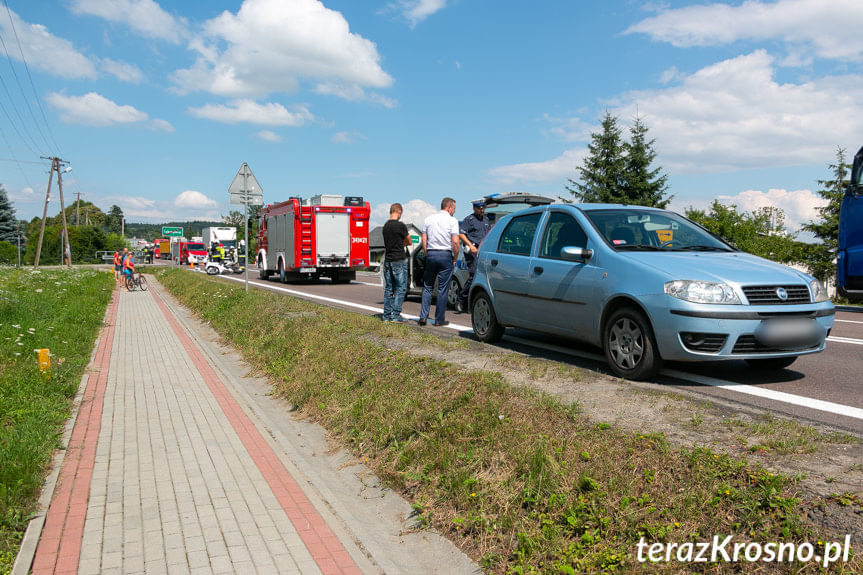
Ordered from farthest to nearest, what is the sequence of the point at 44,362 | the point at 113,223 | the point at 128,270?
the point at 113,223, the point at 128,270, the point at 44,362

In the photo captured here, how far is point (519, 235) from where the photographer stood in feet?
25.7

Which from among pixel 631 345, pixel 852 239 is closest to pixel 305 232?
pixel 852 239

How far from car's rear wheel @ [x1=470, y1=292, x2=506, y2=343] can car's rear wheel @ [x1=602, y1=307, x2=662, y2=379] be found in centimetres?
217

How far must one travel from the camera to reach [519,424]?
418 centimetres

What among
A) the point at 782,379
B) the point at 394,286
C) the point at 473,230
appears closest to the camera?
the point at 782,379

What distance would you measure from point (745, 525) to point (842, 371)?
4707 mm

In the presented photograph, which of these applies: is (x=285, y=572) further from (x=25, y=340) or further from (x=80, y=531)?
(x=25, y=340)

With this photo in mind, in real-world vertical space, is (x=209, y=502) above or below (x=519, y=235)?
below

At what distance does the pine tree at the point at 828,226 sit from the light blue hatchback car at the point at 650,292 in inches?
1070

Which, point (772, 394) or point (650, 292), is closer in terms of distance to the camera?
point (772, 394)

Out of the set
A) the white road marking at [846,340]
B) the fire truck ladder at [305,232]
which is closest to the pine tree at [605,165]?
the fire truck ladder at [305,232]

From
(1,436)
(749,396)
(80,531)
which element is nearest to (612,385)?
(749,396)

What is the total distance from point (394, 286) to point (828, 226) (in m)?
28.8

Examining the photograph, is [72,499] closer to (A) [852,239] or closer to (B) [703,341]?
(B) [703,341]
